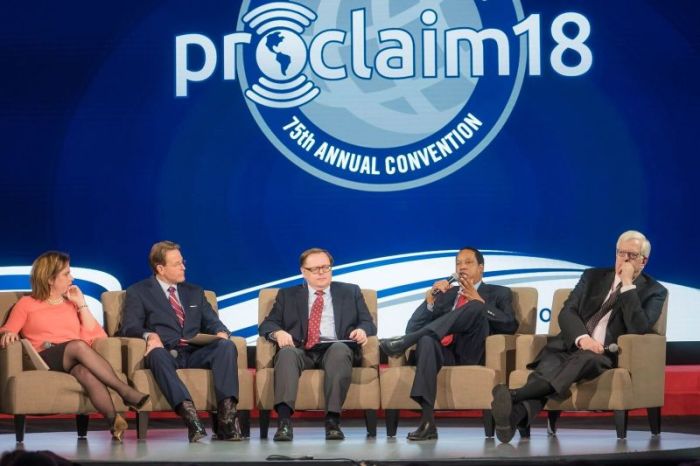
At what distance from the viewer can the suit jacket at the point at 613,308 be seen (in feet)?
19.4

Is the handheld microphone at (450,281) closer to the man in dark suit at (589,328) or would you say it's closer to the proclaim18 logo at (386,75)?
the man in dark suit at (589,328)

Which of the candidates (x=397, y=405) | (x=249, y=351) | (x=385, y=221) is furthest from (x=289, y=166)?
(x=397, y=405)

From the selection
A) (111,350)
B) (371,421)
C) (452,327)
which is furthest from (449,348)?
(111,350)

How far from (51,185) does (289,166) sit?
1561mm

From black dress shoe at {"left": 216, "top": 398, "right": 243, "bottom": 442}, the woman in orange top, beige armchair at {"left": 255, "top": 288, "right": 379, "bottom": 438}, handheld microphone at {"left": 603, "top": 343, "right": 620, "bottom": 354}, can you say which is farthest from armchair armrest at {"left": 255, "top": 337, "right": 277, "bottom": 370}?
handheld microphone at {"left": 603, "top": 343, "right": 620, "bottom": 354}

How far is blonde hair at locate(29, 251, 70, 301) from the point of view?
6125 millimetres

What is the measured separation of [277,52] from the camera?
7797 mm

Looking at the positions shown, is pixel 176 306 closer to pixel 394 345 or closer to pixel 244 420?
pixel 244 420

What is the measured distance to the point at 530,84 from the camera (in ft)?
25.1

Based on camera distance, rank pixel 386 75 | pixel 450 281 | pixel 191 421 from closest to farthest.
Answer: pixel 191 421 → pixel 450 281 → pixel 386 75

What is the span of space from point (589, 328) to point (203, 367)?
1.97 meters

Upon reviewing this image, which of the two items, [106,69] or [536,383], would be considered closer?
[536,383]

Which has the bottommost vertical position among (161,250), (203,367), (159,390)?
(159,390)

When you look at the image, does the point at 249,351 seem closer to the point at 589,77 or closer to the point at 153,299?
the point at 153,299
